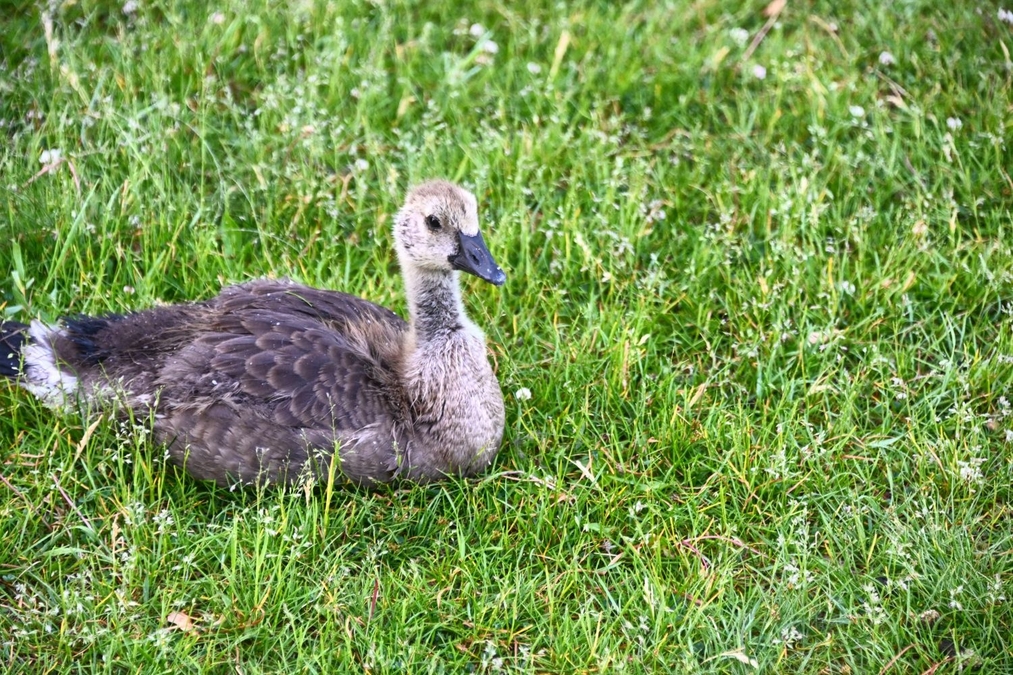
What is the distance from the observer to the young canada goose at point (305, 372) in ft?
14.0

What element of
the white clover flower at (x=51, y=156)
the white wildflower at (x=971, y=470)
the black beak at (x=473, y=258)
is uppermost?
the white clover flower at (x=51, y=156)

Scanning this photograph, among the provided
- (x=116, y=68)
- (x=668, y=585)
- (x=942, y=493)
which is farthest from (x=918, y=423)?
(x=116, y=68)

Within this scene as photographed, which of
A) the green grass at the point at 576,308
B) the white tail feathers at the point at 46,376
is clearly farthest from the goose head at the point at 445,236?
the white tail feathers at the point at 46,376

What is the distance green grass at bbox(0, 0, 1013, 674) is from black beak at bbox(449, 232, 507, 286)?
625 millimetres

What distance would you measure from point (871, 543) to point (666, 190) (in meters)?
2.23

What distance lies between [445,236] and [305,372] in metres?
0.80

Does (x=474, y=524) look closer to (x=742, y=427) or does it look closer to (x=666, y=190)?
(x=742, y=427)

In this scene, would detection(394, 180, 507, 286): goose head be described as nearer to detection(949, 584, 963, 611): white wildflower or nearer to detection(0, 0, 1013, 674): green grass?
detection(0, 0, 1013, 674): green grass

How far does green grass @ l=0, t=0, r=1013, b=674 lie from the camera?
13.0 feet

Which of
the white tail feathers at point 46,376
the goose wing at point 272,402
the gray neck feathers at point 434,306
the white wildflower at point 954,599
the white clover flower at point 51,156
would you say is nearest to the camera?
the white wildflower at point 954,599

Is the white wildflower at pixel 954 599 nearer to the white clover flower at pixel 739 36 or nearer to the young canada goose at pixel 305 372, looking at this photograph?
the young canada goose at pixel 305 372

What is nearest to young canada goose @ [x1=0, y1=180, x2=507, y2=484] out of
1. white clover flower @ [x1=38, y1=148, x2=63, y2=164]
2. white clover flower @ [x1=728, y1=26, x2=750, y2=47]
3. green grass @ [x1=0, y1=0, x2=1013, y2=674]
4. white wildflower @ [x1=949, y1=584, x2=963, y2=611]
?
green grass @ [x1=0, y1=0, x2=1013, y2=674]

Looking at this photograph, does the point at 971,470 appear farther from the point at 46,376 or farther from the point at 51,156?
the point at 51,156

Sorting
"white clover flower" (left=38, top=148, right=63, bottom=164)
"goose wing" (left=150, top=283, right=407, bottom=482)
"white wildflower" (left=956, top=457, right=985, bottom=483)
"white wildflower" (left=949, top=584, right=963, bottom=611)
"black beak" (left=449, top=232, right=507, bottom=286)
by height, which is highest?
"white clover flower" (left=38, top=148, right=63, bottom=164)
